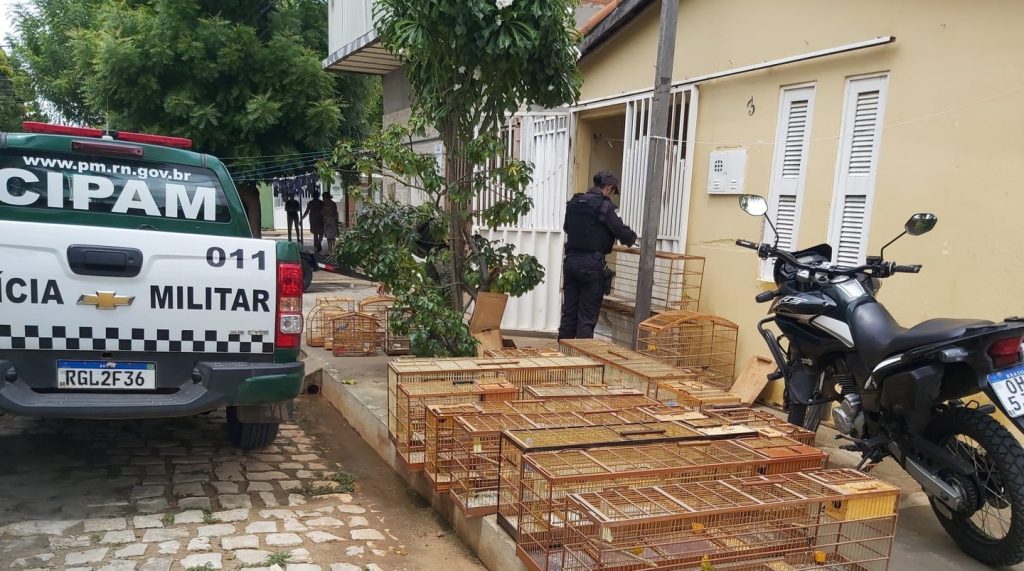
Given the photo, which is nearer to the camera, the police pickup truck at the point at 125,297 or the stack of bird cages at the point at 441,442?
the police pickup truck at the point at 125,297

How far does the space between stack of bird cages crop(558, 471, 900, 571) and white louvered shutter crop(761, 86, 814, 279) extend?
2873mm

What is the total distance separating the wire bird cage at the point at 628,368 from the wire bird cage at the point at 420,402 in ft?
3.15

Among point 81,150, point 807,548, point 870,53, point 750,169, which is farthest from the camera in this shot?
point 750,169

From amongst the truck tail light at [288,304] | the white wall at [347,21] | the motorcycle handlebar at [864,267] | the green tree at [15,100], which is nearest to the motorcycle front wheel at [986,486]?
the motorcycle handlebar at [864,267]

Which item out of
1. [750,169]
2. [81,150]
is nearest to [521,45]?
[750,169]

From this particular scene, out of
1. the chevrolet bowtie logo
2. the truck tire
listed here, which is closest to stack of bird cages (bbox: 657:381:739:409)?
the truck tire

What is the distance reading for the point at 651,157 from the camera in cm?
583

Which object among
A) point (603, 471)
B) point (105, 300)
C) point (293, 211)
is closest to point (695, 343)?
point (603, 471)

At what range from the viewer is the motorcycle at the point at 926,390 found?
115 inches

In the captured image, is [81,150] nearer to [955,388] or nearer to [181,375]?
[181,375]

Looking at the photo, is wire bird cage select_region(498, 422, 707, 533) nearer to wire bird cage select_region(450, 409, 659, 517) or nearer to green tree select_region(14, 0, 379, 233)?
wire bird cage select_region(450, 409, 659, 517)

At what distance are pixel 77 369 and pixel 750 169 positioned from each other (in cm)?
493

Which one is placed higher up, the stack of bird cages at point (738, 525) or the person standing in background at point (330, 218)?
the person standing in background at point (330, 218)

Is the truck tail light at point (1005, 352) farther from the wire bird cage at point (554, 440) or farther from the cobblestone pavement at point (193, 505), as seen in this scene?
the cobblestone pavement at point (193, 505)
